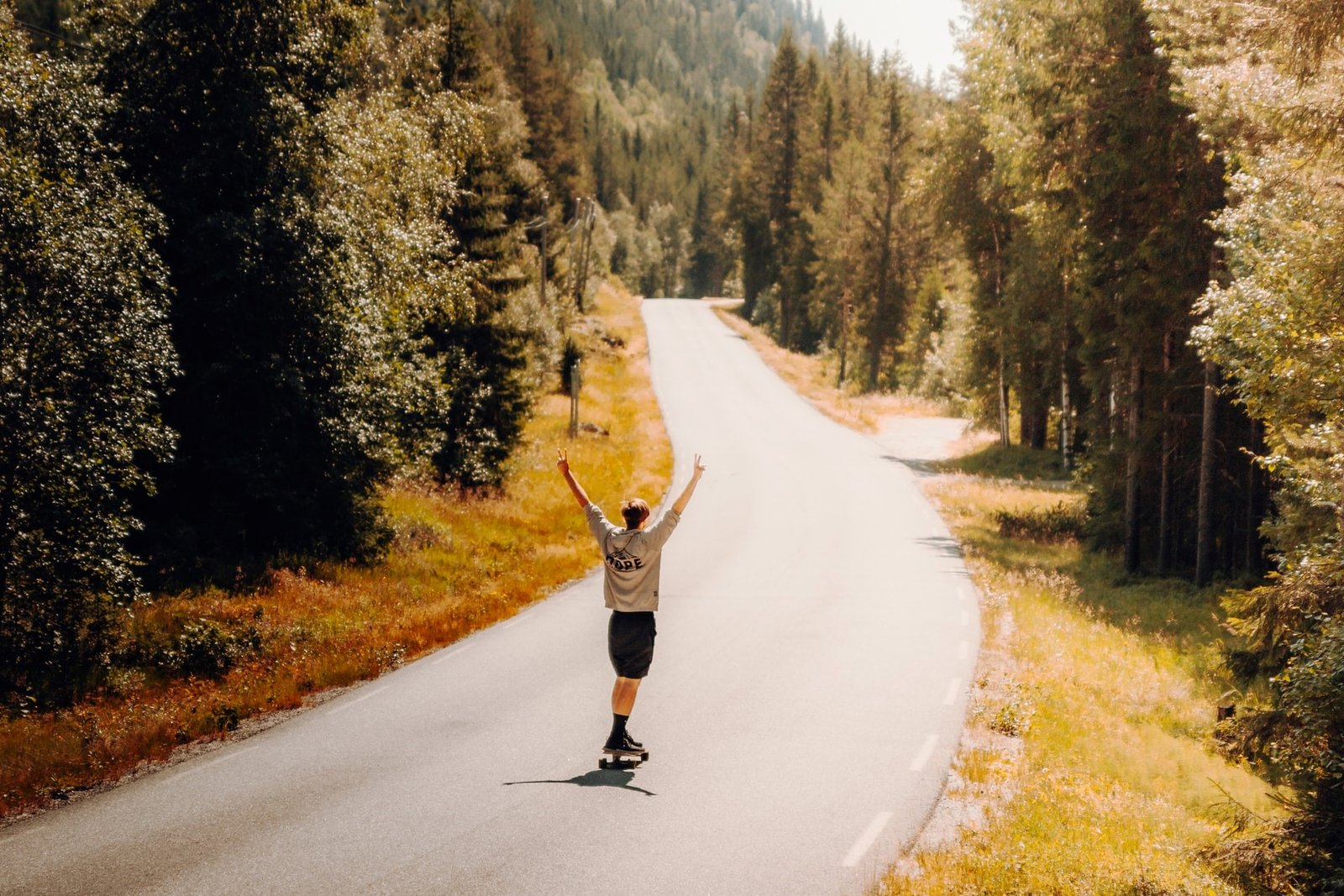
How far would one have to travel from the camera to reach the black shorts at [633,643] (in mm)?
8711

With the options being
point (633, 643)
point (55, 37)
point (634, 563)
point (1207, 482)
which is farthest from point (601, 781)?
point (1207, 482)

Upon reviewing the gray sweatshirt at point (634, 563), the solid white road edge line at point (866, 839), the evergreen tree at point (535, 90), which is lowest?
the solid white road edge line at point (866, 839)

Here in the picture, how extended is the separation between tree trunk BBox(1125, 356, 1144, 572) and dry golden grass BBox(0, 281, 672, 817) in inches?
479

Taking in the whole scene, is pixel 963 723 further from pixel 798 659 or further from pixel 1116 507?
pixel 1116 507

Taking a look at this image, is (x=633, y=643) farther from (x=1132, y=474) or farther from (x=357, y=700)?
(x=1132, y=474)

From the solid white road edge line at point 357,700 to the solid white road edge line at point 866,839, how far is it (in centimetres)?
624

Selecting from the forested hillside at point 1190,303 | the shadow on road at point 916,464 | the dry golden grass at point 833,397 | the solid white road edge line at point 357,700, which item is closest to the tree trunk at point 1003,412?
the forested hillside at point 1190,303

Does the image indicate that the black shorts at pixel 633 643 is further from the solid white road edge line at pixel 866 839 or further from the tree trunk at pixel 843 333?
the tree trunk at pixel 843 333

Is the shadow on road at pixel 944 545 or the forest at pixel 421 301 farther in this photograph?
the shadow on road at pixel 944 545

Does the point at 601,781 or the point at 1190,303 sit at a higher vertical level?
the point at 1190,303

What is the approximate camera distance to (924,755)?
31.7ft

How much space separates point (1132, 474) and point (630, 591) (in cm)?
1650

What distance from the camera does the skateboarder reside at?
8508mm

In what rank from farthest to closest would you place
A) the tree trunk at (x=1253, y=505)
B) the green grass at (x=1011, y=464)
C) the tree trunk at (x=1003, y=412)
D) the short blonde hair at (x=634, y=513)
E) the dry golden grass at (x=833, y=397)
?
the dry golden grass at (x=833, y=397) < the tree trunk at (x=1003, y=412) < the green grass at (x=1011, y=464) < the tree trunk at (x=1253, y=505) < the short blonde hair at (x=634, y=513)
